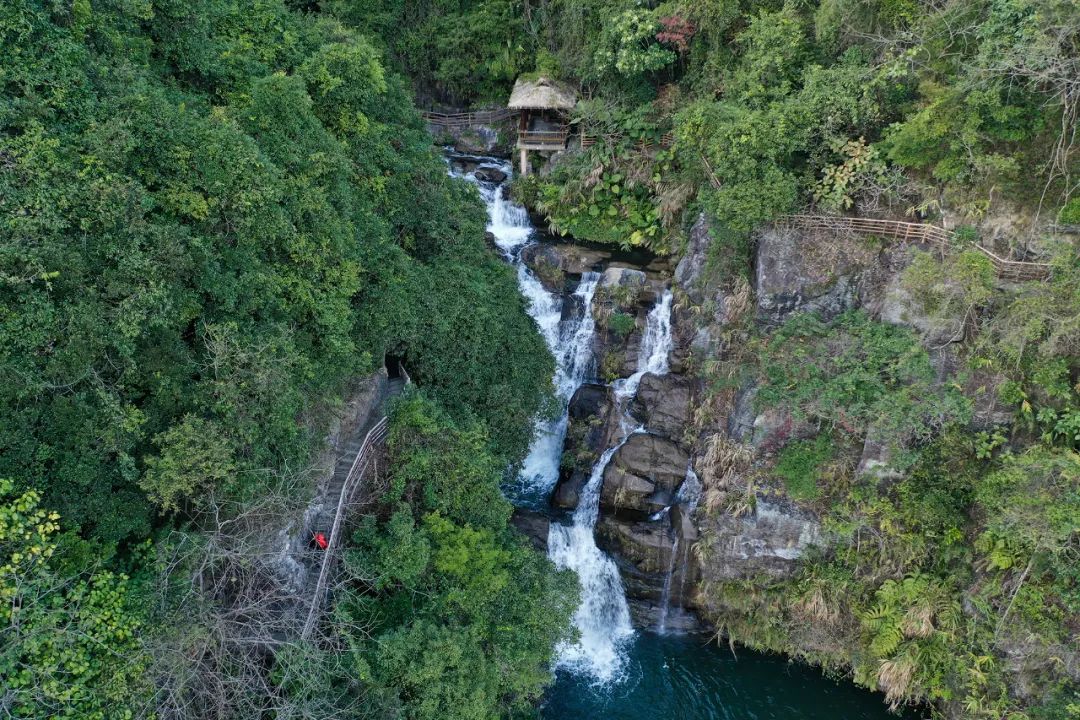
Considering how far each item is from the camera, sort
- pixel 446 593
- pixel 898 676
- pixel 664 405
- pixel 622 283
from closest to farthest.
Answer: pixel 446 593 → pixel 898 676 → pixel 664 405 → pixel 622 283

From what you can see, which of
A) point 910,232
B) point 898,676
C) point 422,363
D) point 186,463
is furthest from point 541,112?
point 898,676

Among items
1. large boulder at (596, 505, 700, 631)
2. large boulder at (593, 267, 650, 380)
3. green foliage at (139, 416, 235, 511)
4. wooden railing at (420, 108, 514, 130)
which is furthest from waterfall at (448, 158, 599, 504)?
green foliage at (139, 416, 235, 511)

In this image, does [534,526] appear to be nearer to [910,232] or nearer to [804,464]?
[804,464]

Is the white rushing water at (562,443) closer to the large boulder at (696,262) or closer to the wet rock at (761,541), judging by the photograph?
the large boulder at (696,262)

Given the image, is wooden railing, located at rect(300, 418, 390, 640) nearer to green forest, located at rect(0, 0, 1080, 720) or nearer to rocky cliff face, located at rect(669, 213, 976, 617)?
green forest, located at rect(0, 0, 1080, 720)

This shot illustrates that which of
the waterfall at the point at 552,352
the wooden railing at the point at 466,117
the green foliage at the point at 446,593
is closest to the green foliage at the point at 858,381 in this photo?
the waterfall at the point at 552,352

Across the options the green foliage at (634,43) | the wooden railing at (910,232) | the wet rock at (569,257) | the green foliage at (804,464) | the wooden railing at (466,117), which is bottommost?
the green foliage at (804,464)

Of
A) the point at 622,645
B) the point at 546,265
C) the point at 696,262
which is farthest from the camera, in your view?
the point at 546,265
